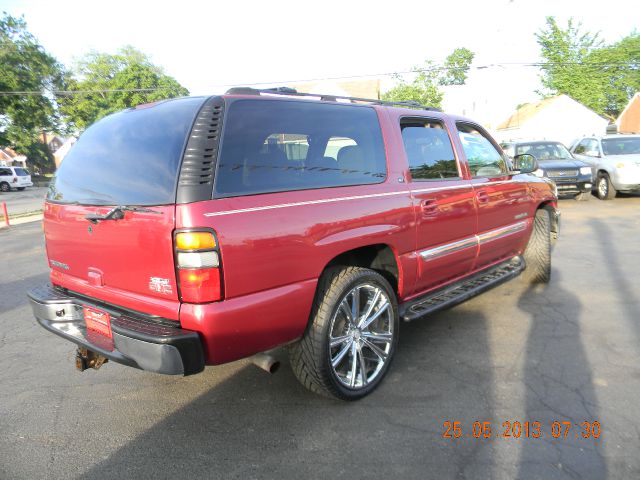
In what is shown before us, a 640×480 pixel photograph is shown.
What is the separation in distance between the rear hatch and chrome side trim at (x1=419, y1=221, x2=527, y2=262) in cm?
188

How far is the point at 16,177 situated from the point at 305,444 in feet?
120

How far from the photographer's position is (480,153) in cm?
431

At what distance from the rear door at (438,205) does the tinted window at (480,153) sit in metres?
0.28

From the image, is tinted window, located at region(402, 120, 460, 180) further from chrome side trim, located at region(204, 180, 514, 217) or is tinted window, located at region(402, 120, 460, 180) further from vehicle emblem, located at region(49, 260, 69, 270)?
vehicle emblem, located at region(49, 260, 69, 270)

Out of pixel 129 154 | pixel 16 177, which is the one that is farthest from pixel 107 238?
pixel 16 177

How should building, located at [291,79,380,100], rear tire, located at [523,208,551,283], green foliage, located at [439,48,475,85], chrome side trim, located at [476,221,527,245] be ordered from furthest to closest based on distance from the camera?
green foliage, located at [439,48,475,85]
building, located at [291,79,380,100]
rear tire, located at [523,208,551,283]
chrome side trim, located at [476,221,527,245]

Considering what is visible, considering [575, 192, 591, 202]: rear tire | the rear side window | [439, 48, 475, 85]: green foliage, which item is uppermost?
[439, 48, 475, 85]: green foliage

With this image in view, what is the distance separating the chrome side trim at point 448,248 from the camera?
3399 mm

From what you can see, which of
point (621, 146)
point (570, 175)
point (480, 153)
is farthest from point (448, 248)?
point (621, 146)

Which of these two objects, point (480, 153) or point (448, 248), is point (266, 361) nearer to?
point (448, 248)

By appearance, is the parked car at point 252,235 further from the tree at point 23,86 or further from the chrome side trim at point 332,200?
the tree at point 23,86

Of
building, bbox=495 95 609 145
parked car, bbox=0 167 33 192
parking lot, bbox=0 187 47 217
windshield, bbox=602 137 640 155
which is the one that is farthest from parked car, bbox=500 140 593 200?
parked car, bbox=0 167 33 192

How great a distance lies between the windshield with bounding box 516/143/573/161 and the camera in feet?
44.4

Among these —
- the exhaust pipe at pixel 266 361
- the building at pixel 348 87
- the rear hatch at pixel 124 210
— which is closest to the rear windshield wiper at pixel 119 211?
the rear hatch at pixel 124 210
